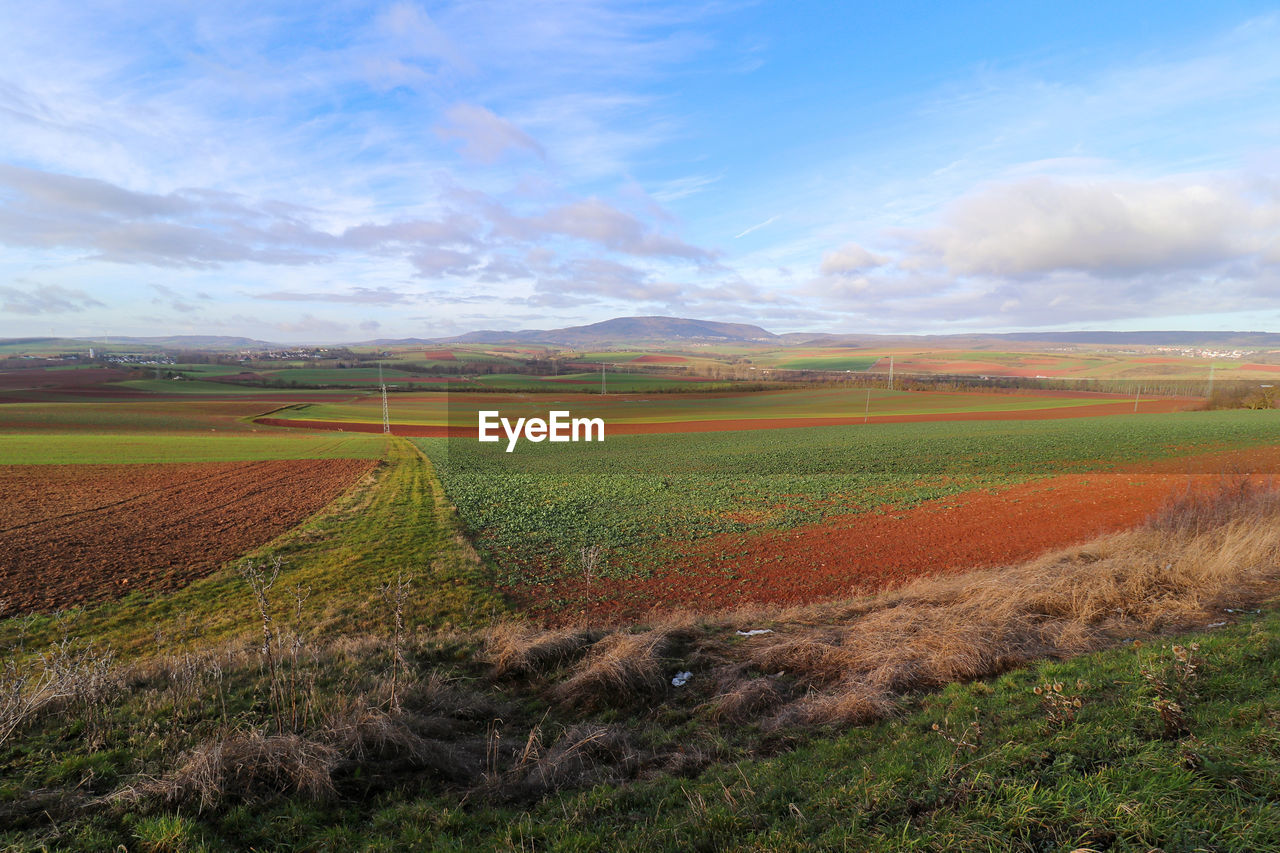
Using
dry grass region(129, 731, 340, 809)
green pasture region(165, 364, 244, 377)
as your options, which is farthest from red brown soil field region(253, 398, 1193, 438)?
green pasture region(165, 364, 244, 377)

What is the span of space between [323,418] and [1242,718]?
7289cm

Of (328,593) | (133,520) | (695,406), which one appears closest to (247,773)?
(328,593)

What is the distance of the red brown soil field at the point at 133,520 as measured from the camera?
561 inches

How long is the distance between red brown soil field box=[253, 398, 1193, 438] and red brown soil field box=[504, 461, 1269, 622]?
3384 cm

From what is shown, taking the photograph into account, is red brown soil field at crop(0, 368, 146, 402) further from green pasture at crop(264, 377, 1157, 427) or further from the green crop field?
the green crop field

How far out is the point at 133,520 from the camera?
802 inches

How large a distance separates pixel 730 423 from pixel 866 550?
147 ft

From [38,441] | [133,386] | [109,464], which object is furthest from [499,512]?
[133,386]

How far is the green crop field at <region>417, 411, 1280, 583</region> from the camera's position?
1980cm

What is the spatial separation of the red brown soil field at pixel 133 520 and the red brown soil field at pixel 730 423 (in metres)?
25.5

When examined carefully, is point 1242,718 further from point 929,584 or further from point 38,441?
point 38,441

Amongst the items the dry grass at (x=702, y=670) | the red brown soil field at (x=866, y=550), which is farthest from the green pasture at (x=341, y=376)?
the dry grass at (x=702, y=670)

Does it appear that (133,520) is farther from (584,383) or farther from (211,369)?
(211,369)

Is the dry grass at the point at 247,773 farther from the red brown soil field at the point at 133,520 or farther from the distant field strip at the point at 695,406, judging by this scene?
the distant field strip at the point at 695,406
